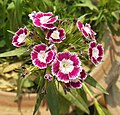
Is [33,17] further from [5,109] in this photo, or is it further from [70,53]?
[5,109]

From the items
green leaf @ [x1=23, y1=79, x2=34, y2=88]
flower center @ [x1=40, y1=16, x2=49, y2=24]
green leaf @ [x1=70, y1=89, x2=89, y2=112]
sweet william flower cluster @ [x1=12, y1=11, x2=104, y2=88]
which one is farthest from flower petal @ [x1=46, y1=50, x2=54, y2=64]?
green leaf @ [x1=23, y1=79, x2=34, y2=88]

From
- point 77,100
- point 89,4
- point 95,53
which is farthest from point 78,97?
point 89,4

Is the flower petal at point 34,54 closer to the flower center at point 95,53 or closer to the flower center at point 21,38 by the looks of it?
the flower center at point 21,38

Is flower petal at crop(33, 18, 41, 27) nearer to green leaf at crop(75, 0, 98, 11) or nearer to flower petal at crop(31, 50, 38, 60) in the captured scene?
flower petal at crop(31, 50, 38, 60)

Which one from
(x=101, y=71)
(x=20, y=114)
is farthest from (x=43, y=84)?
(x=101, y=71)

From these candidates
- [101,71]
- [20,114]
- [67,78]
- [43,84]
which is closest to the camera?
[67,78]
